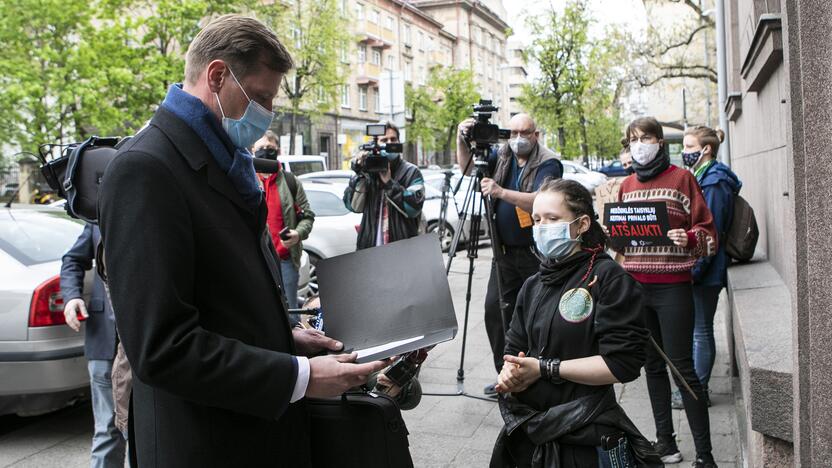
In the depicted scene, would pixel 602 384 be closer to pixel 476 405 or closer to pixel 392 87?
pixel 476 405

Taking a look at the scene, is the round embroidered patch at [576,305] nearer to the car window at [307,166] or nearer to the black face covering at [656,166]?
the black face covering at [656,166]

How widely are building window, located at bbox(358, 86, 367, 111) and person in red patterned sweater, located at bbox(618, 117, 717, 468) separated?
48590 millimetres

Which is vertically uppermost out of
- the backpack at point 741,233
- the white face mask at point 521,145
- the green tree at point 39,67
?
the green tree at point 39,67

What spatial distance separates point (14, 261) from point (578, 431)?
4.26m

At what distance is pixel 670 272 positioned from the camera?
13.8 feet

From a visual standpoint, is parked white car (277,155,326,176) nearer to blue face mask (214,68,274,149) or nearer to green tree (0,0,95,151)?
green tree (0,0,95,151)

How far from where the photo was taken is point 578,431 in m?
2.59

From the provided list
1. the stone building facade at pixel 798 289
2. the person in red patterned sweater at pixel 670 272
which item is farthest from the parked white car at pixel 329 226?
the stone building facade at pixel 798 289

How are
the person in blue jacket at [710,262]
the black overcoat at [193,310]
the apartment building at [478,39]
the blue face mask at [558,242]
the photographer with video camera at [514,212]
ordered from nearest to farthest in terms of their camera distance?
the black overcoat at [193,310]
the blue face mask at [558,242]
the person in blue jacket at [710,262]
the photographer with video camera at [514,212]
the apartment building at [478,39]

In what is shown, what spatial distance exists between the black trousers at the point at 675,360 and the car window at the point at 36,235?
410cm

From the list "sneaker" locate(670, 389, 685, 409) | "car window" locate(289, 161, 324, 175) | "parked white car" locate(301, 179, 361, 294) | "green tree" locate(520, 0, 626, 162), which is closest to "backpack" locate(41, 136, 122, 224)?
"sneaker" locate(670, 389, 685, 409)

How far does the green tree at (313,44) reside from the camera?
3516cm

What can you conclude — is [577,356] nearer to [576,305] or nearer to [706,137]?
[576,305]

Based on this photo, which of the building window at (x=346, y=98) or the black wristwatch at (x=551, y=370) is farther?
the building window at (x=346, y=98)
